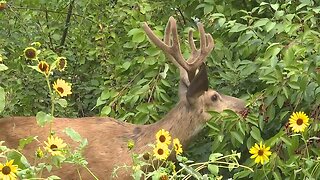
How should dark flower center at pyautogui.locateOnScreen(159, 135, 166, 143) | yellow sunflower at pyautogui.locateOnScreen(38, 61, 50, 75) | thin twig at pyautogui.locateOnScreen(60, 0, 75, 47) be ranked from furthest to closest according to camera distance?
thin twig at pyautogui.locateOnScreen(60, 0, 75, 47)
dark flower center at pyautogui.locateOnScreen(159, 135, 166, 143)
yellow sunflower at pyautogui.locateOnScreen(38, 61, 50, 75)

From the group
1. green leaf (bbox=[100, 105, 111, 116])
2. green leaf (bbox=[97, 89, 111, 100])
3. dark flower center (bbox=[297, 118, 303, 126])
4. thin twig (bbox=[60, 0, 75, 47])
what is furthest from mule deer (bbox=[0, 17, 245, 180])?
thin twig (bbox=[60, 0, 75, 47])

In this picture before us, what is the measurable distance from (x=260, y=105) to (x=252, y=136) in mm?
233

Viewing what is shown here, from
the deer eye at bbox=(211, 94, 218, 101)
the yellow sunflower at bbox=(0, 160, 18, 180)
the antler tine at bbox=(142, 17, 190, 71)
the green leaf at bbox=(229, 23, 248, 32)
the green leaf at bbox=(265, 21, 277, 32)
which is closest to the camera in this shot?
the yellow sunflower at bbox=(0, 160, 18, 180)

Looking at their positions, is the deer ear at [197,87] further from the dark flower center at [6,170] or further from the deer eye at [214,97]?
the dark flower center at [6,170]

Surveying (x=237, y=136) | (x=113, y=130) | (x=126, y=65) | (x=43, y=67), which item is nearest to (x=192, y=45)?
(x=126, y=65)

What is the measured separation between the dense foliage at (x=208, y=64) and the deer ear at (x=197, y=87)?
22cm

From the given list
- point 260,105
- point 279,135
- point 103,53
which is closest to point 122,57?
point 103,53

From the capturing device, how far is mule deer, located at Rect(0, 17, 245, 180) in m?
5.90

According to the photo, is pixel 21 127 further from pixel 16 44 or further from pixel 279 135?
pixel 279 135

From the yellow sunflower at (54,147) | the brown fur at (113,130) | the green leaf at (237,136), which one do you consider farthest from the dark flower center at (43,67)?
the brown fur at (113,130)

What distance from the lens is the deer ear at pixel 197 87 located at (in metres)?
5.99

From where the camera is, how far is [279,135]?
5.02 m

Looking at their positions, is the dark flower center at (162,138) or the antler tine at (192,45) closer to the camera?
the dark flower center at (162,138)

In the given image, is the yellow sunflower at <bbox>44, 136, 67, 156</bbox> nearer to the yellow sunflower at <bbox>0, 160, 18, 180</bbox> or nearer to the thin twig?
the yellow sunflower at <bbox>0, 160, 18, 180</bbox>
